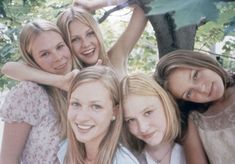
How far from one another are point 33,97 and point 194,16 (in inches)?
29.8

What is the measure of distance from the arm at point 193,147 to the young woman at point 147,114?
0.18ft

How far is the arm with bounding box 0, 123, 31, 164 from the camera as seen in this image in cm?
145

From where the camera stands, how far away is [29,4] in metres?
1.90

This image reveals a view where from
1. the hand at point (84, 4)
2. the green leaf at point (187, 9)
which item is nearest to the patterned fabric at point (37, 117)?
the hand at point (84, 4)

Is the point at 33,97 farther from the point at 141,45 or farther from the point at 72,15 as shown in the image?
the point at 141,45

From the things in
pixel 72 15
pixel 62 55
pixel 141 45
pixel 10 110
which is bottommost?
pixel 141 45

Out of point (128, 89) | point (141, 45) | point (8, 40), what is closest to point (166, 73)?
point (128, 89)

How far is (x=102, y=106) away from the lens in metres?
1.27

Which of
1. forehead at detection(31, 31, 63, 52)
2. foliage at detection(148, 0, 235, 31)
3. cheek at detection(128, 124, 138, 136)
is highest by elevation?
foliage at detection(148, 0, 235, 31)

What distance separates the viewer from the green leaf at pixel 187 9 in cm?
81

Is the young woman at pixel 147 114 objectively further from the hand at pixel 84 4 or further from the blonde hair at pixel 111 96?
the hand at pixel 84 4

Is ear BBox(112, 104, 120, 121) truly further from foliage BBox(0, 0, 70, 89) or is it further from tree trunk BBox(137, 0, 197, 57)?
foliage BBox(0, 0, 70, 89)

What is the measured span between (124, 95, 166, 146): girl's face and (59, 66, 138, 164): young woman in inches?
1.3

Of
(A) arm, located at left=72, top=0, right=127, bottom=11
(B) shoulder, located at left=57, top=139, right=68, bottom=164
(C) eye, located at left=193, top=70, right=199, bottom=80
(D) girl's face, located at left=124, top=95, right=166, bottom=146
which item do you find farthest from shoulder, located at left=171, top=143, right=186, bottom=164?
(A) arm, located at left=72, top=0, right=127, bottom=11
